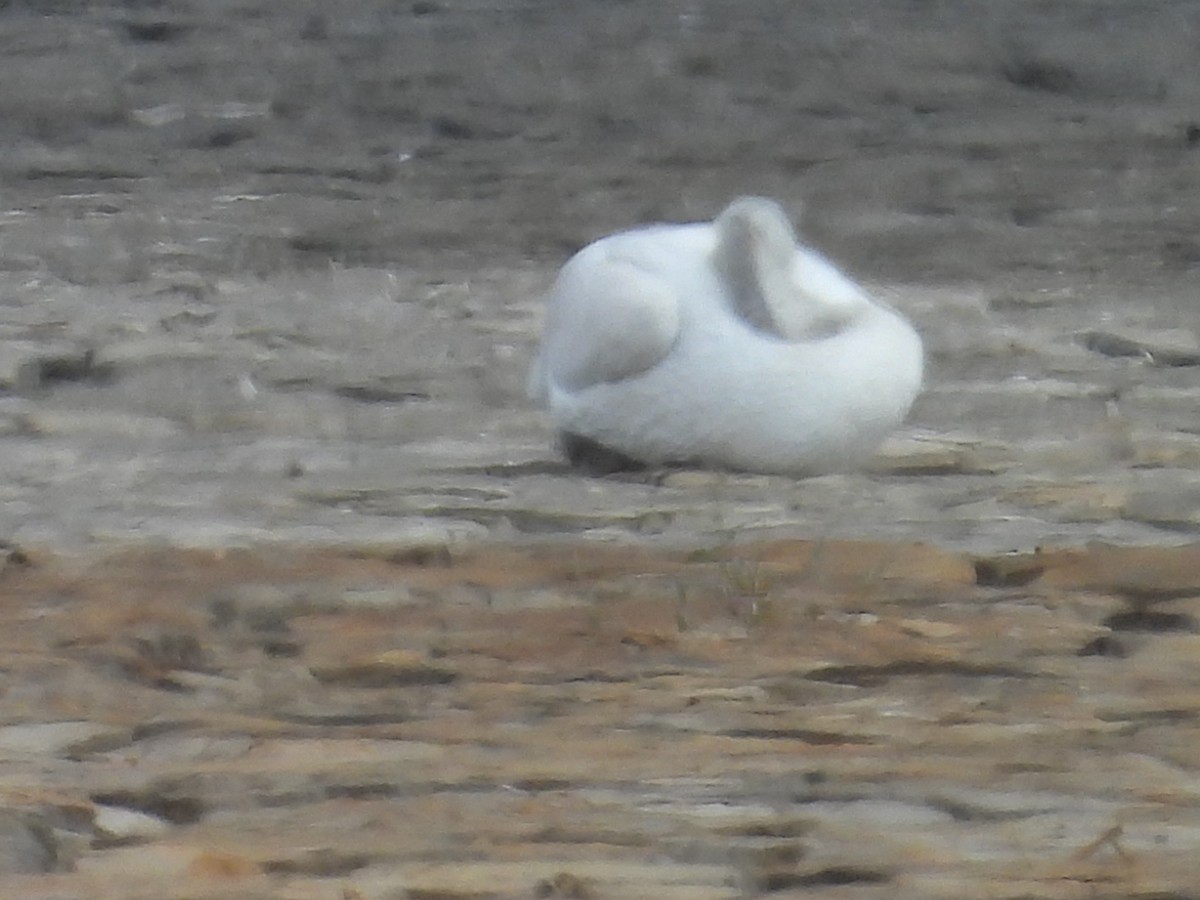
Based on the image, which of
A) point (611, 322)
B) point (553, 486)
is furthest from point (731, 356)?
point (553, 486)

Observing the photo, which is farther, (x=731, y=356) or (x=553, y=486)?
(x=553, y=486)

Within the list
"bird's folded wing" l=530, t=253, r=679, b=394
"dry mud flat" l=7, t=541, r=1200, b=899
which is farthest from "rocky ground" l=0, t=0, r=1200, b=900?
"bird's folded wing" l=530, t=253, r=679, b=394

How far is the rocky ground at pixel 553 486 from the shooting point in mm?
884

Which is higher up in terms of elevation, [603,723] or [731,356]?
[731,356]

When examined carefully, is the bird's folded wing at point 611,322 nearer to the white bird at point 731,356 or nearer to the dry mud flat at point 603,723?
the white bird at point 731,356

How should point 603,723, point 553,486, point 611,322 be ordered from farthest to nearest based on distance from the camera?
point 553,486
point 611,322
point 603,723

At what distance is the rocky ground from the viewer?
2.90 ft

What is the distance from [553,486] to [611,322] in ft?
0.61

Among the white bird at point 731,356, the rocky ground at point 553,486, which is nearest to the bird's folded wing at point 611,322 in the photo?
the white bird at point 731,356

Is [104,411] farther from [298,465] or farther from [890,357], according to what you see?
[890,357]

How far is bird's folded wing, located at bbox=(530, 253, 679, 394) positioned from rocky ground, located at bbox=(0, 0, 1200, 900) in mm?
105

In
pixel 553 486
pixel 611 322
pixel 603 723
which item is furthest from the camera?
pixel 553 486

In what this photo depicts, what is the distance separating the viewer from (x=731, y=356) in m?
1.11

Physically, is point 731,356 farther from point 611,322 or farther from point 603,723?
point 603,723
